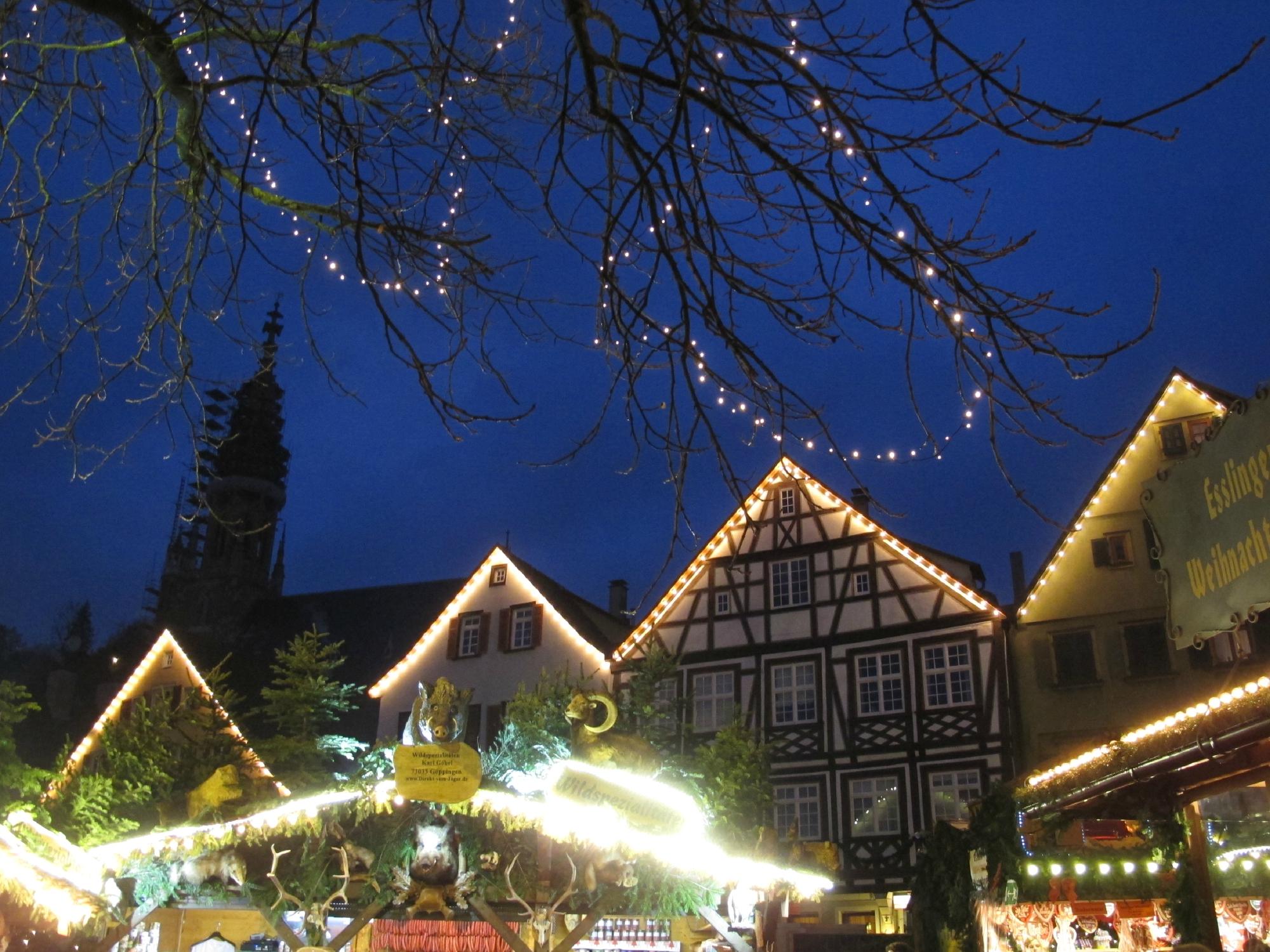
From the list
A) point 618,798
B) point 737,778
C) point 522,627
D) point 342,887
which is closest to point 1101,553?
point 737,778

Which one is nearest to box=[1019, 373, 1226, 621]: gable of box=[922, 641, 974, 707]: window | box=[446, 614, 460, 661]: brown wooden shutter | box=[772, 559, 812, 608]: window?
box=[922, 641, 974, 707]: window

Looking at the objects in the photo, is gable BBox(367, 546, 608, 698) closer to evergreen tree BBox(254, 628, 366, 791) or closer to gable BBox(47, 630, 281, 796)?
evergreen tree BBox(254, 628, 366, 791)

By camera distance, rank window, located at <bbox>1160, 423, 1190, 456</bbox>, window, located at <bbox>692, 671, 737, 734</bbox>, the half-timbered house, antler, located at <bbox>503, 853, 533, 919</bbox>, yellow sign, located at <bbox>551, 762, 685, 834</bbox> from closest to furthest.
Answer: yellow sign, located at <bbox>551, 762, 685, 834</bbox> → antler, located at <bbox>503, 853, 533, 919</bbox> → window, located at <bbox>1160, 423, 1190, 456</bbox> → the half-timbered house → window, located at <bbox>692, 671, 737, 734</bbox>

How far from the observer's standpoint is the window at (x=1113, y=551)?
21.0m

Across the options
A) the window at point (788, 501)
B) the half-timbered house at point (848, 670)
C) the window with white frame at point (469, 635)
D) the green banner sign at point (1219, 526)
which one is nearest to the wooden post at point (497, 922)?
the green banner sign at point (1219, 526)

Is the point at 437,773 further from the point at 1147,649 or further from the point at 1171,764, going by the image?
the point at 1147,649

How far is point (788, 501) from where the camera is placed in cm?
2531

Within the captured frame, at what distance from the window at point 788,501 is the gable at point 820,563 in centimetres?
1

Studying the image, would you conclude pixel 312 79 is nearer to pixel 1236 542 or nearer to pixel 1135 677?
pixel 1236 542

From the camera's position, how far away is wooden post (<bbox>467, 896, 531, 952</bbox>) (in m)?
10.8

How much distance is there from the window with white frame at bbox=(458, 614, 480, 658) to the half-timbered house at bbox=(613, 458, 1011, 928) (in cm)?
387

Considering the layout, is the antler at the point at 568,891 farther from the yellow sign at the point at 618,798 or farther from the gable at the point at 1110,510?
the gable at the point at 1110,510

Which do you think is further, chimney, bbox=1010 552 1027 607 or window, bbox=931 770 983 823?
chimney, bbox=1010 552 1027 607

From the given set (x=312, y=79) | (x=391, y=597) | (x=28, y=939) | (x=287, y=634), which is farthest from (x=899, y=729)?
(x=287, y=634)
